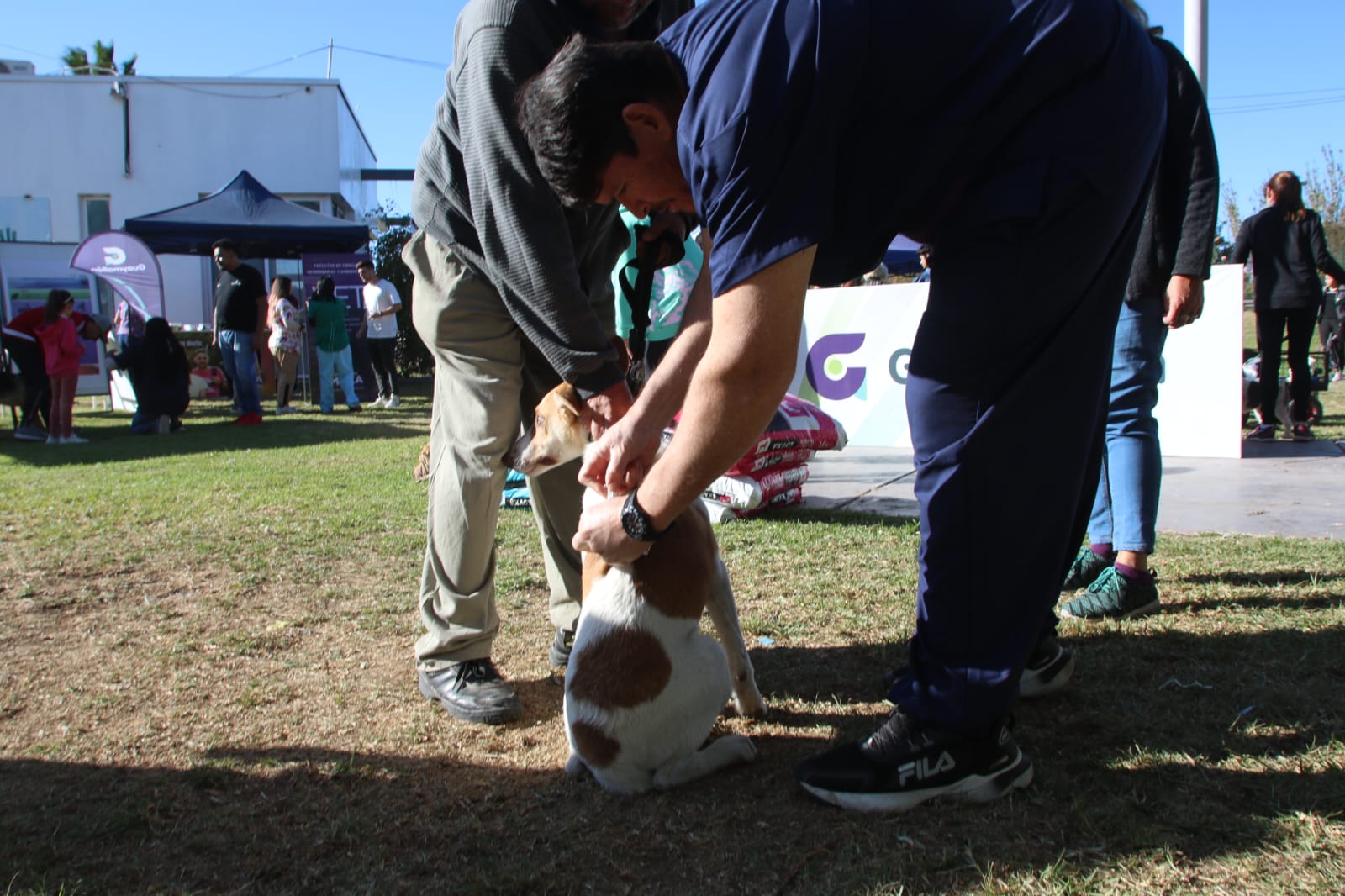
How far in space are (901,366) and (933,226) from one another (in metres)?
5.18

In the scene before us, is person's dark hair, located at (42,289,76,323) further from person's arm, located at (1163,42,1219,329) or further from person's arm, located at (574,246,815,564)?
person's arm, located at (1163,42,1219,329)

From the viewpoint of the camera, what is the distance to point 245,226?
12953mm

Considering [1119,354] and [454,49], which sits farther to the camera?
[1119,354]

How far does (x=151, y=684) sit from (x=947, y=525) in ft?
7.18

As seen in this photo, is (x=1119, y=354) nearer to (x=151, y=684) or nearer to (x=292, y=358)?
(x=151, y=684)

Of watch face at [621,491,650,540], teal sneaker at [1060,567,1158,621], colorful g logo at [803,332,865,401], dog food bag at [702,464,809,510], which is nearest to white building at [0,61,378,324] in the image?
colorful g logo at [803,332,865,401]

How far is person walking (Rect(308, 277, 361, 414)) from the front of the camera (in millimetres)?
11766

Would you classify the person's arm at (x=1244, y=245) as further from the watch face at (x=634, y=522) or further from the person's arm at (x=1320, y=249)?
the watch face at (x=634, y=522)

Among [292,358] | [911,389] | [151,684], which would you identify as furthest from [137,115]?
[911,389]

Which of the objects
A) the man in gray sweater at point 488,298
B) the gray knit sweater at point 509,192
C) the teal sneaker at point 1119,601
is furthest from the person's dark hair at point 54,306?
the teal sneaker at point 1119,601

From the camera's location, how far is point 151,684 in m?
2.59

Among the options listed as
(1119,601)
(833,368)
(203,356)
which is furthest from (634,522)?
(203,356)

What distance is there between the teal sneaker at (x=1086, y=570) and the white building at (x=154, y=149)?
62.5ft

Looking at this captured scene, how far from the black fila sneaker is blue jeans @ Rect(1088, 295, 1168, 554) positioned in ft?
4.39
